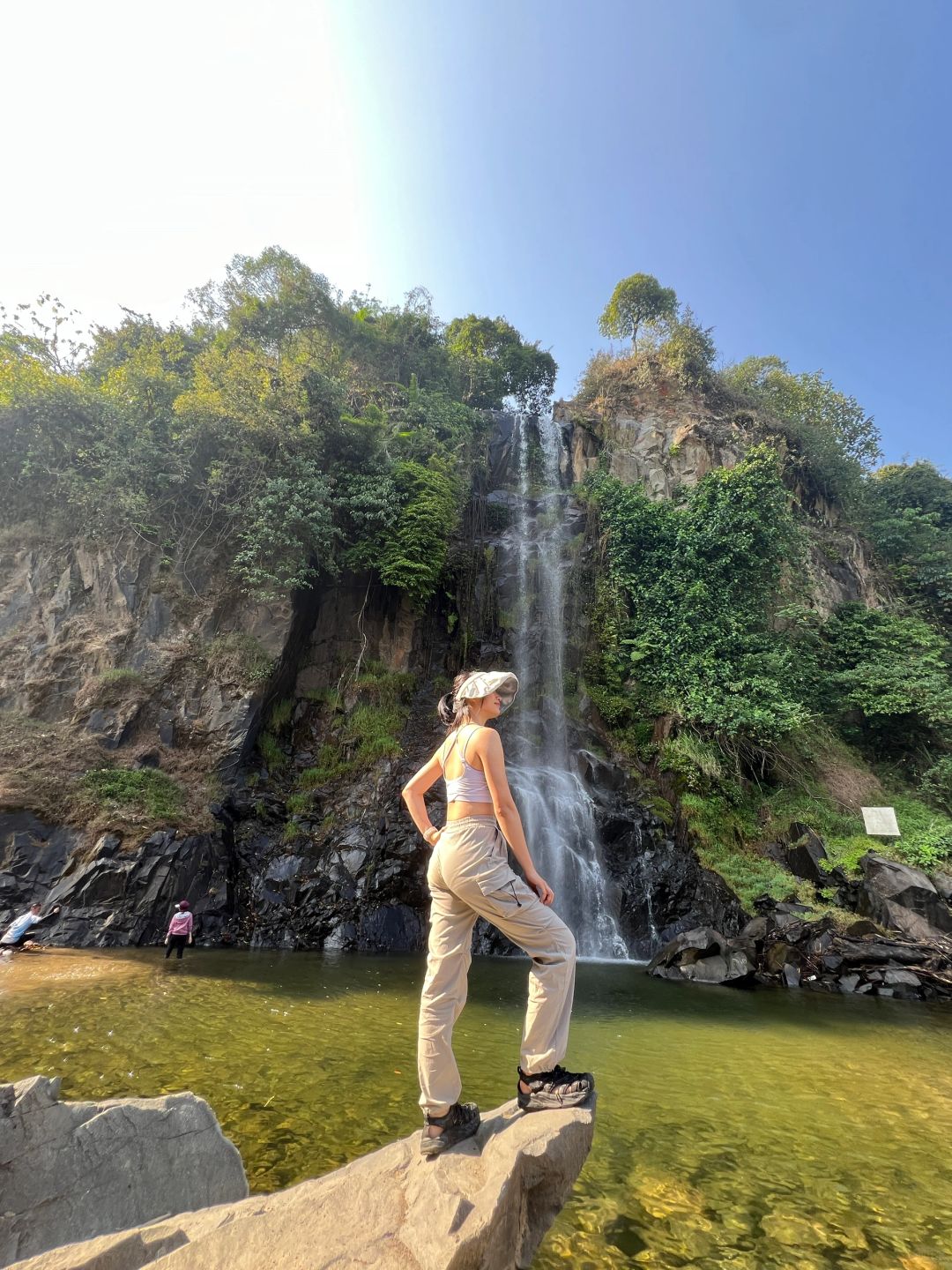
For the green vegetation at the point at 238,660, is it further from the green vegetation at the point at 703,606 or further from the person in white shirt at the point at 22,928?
the green vegetation at the point at 703,606

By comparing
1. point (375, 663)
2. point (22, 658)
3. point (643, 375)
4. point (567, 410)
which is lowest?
point (22, 658)

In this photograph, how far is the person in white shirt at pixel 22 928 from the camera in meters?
9.02

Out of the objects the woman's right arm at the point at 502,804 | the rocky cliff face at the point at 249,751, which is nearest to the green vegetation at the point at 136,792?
the rocky cliff face at the point at 249,751

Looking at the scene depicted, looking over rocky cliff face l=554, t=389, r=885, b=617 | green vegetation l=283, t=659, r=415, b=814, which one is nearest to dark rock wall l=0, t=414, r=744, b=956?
green vegetation l=283, t=659, r=415, b=814

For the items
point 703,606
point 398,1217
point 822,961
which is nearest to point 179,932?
point 398,1217

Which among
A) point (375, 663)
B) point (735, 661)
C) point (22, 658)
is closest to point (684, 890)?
point (735, 661)

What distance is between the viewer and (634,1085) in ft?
14.6

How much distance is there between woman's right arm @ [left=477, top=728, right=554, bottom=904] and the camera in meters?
2.65

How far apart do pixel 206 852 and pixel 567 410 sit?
22.6m

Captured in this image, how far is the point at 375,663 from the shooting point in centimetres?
1680

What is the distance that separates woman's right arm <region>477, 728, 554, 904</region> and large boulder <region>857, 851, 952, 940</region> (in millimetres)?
11133

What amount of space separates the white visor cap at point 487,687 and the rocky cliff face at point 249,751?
10025 mm

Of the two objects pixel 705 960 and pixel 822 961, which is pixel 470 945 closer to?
pixel 705 960

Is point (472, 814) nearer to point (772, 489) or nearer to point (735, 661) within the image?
point (735, 661)
